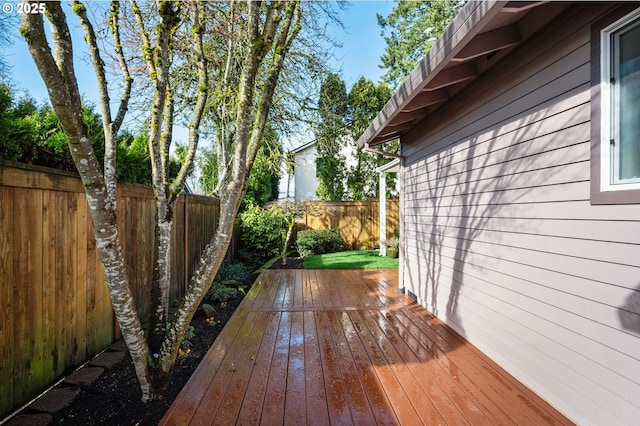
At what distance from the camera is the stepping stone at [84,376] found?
226cm

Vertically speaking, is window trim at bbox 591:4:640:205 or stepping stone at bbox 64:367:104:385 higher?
window trim at bbox 591:4:640:205

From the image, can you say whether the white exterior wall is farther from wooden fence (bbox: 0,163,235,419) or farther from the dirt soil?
the dirt soil

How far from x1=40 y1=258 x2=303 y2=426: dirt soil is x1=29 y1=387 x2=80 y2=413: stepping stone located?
34mm

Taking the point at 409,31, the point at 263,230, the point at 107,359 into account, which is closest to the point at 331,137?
the point at 263,230

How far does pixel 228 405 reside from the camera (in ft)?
6.95

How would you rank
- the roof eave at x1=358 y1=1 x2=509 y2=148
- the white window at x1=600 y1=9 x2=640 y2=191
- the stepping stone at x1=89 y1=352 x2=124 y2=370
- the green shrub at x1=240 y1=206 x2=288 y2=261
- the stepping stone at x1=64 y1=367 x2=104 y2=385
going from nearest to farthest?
the white window at x1=600 y1=9 x2=640 y2=191 < the roof eave at x1=358 y1=1 x2=509 y2=148 < the stepping stone at x1=64 y1=367 x2=104 y2=385 < the stepping stone at x1=89 y1=352 x2=124 y2=370 < the green shrub at x1=240 y1=206 x2=288 y2=261

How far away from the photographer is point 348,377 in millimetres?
2492

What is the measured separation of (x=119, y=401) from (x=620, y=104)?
11.9ft

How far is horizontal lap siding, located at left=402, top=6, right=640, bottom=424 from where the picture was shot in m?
1.75

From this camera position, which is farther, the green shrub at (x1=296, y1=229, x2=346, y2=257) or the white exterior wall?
the white exterior wall

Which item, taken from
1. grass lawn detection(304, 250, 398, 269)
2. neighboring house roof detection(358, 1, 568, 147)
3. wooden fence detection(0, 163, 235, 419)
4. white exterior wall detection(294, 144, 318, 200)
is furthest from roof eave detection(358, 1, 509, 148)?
white exterior wall detection(294, 144, 318, 200)

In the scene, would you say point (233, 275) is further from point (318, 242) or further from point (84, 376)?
point (318, 242)

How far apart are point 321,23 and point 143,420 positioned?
5213 mm

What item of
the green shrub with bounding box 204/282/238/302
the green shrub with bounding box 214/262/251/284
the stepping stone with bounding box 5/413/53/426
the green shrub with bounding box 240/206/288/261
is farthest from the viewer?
the green shrub with bounding box 240/206/288/261
